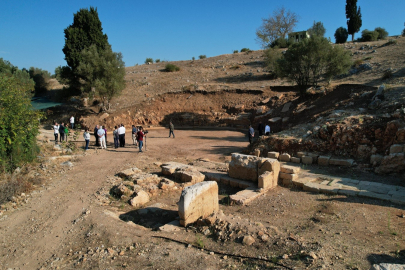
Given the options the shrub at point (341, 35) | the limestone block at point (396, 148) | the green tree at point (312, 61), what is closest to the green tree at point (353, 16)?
the shrub at point (341, 35)

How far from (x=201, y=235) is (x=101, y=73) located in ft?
67.6

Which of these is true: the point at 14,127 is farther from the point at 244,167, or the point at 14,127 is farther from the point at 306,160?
the point at 306,160

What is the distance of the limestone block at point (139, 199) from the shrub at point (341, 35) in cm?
4572

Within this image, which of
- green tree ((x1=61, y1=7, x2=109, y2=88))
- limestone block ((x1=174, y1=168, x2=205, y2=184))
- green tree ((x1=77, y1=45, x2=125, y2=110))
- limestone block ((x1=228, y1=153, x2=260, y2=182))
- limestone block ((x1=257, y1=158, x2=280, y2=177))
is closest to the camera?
limestone block ((x1=257, y1=158, x2=280, y2=177))

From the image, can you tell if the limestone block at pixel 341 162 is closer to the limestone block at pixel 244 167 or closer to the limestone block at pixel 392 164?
the limestone block at pixel 392 164

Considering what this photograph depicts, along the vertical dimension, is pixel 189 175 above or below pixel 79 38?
below

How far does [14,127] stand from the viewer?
9.62 meters

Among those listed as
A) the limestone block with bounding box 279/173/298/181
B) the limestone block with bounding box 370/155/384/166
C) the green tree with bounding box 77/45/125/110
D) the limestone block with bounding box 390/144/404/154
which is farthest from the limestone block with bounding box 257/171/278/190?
the green tree with bounding box 77/45/125/110

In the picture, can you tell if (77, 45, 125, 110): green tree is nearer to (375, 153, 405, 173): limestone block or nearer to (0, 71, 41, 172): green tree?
(0, 71, 41, 172): green tree

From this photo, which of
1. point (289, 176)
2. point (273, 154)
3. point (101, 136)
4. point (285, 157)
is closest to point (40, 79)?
point (101, 136)

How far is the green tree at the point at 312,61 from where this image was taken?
63.5 ft

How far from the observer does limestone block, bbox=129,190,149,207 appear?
819 centimetres

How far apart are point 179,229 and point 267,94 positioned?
19.0m

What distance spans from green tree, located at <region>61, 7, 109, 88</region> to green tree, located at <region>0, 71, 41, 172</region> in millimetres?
14882
